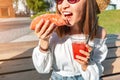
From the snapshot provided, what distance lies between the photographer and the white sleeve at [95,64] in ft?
7.70

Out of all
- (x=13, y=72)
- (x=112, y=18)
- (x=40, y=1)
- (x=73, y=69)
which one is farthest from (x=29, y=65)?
(x=40, y=1)

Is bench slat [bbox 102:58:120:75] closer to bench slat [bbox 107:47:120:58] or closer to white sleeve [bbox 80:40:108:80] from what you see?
bench slat [bbox 107:47:120:58]

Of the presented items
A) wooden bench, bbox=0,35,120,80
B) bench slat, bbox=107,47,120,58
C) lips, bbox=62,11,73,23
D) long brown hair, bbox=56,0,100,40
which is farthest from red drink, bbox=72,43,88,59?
bench slat, bbox=107,47,120,58

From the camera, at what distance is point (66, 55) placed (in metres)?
2.36

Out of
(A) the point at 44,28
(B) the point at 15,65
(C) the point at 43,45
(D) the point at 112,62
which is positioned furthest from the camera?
(D) the point at 112,62

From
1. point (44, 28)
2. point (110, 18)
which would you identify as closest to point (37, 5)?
point (110, 18)

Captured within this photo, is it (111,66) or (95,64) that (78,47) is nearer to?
(95,64)

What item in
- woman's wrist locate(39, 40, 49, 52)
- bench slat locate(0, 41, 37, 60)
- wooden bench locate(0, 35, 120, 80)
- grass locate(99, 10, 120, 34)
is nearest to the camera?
woman's wrist locate(39, 40, 49, 52)

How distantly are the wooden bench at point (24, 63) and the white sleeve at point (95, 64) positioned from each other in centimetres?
42

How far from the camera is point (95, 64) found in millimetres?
2424

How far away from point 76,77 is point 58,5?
0.54 metres

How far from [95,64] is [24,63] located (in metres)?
0.63

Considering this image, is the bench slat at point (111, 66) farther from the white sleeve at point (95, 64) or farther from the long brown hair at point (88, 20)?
Result: the long brown hair at point (88, 20)

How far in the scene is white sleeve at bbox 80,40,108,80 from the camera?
2.35 m
